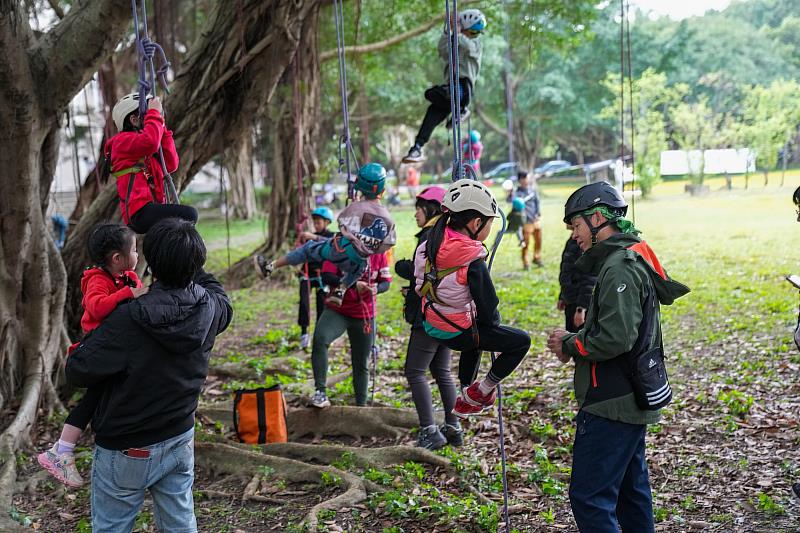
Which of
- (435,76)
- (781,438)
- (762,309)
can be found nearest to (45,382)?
(781,438)

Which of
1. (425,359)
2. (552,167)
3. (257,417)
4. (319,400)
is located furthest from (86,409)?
(552,167)

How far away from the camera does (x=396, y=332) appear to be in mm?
8461

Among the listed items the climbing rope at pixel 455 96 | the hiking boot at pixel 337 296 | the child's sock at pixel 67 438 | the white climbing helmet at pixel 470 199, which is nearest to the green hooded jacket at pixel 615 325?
the white climbing helmet at pixel 470 199

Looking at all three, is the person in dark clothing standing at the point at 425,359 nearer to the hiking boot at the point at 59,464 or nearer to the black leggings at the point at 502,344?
the black leggings at the point at 502,344

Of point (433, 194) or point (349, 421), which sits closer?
point (433, 194)

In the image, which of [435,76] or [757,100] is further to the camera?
[435,76]

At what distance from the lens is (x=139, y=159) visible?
3.65 meters

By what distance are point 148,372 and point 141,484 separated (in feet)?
1.30

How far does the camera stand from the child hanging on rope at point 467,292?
3482 mm

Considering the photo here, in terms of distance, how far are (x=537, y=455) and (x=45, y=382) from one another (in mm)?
3492

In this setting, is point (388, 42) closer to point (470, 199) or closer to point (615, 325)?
point (470, 199)

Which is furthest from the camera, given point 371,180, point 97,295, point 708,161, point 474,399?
point 708,161

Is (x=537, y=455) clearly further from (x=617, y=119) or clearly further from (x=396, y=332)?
(x=617, y=119)

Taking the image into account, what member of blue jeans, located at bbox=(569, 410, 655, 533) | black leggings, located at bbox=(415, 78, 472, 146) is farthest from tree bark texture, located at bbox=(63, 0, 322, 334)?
blue jeans, located at bbox=(569, 410, 655, 533)
